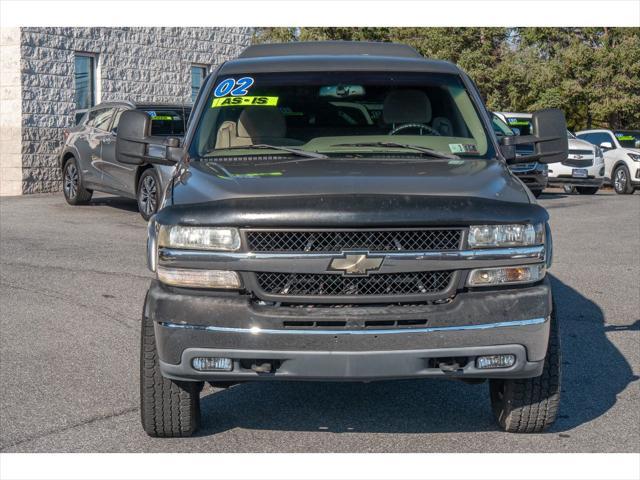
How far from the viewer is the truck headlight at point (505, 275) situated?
498 centimetres

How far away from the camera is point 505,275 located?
16.5 feet

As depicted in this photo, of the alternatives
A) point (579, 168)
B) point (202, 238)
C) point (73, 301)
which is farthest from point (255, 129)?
point (579, 168)

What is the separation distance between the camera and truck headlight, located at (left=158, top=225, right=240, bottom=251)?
4934 mm

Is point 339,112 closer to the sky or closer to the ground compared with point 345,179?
closer to the sky

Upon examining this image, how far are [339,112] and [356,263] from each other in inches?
74.7

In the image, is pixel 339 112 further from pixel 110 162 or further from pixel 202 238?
pixel 110 162

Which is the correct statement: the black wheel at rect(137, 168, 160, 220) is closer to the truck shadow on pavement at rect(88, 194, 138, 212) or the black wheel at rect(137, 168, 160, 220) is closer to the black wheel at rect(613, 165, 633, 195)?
the truck shadow on pavement at rect(88, 194, 138, 212)

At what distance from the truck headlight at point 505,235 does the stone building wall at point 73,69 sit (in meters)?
15.7

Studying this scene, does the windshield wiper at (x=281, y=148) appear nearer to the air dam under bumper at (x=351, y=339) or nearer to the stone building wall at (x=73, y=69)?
the air dam under bumper at (x=351, y=339)

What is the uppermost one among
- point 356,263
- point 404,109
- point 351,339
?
point 404,109

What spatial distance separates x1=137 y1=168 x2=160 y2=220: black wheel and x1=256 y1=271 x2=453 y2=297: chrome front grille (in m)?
10.1

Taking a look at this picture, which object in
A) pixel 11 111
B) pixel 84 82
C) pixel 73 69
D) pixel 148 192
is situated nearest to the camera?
pixel 148 192

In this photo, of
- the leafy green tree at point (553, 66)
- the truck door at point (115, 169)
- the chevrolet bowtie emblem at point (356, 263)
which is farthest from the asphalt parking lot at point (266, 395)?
the leafy green tree at point (553, 66)

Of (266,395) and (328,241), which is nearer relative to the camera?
(328,241)
